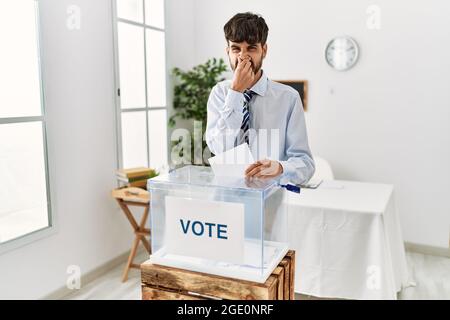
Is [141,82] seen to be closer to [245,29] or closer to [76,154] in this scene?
[76,154]

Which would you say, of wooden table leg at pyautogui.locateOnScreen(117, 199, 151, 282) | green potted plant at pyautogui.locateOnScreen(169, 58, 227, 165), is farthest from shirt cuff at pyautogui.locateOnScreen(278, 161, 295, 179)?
green potted plant at pyautogui.locateOnScreen(169, 58, 227, 165)

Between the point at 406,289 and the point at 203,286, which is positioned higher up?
the point at 203,286

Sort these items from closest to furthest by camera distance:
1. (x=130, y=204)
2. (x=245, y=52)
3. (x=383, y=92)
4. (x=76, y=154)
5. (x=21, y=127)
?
(x=245, y=52) → (x=21, y=127) → (x=76, y=154) → (x=130, y=204) → (x=383, y=92)

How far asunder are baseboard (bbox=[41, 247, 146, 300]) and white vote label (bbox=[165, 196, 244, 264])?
2190mm

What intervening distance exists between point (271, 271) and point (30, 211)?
216cm

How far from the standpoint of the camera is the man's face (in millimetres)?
1240

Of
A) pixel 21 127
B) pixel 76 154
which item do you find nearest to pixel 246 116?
pixel 21 127

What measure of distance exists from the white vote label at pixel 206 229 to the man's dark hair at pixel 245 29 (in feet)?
1.51

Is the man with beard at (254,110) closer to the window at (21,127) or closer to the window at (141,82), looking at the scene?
the window at (21,127)

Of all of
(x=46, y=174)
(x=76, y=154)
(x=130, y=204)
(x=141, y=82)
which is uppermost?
(x=141, y=82)

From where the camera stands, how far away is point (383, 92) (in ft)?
13.2

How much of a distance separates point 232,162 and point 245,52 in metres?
0.31

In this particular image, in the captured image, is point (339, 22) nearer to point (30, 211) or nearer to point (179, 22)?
point (179, 22)

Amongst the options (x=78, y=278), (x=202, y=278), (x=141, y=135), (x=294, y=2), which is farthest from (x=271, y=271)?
(x=294, y=2)
